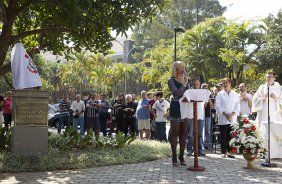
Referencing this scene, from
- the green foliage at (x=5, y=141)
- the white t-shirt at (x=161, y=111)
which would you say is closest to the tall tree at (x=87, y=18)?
the green foliage at (x=5, y=141)

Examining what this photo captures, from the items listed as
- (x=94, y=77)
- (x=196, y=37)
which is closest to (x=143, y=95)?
(x=196, y=37)

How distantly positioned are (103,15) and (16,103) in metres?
3.12

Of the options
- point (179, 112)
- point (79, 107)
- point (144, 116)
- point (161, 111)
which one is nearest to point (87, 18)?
point (179, 112)

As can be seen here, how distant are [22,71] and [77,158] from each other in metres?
2.68

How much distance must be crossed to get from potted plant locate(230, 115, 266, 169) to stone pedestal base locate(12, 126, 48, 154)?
14.5ft

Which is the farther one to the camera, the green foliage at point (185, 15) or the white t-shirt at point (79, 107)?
the green foliage at point (185, 15)

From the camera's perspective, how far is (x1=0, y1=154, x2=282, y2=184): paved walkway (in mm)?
6512

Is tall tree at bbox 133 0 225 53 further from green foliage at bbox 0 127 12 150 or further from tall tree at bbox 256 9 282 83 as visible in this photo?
green foliage at bbox 0 127 12 150

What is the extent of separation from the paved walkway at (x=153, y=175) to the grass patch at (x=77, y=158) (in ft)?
0.95

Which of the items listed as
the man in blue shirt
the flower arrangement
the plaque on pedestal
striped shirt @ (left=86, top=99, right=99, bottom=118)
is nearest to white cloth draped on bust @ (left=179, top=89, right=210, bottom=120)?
the flower arrangement

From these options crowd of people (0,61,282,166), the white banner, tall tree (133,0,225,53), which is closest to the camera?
crowd of people (0,61,282,166)

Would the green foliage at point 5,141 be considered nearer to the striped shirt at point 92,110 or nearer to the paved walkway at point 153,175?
the paved walkway at point 153,175

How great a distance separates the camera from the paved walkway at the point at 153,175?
256 inches

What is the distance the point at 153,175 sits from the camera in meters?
6.93
